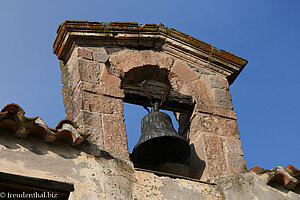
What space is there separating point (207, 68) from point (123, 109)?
52.3 inches

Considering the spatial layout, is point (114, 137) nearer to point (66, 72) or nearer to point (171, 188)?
point (171, 188)

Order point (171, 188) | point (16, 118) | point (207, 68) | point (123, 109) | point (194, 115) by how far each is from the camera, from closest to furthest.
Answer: point (16, 118) → point (171, 188) → point (123, 109) → point (194, 115) → point (207, 68)

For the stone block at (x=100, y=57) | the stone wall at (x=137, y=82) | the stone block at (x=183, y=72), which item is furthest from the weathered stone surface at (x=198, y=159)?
the stone block at (x=100, y=57)

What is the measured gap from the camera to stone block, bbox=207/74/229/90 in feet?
23.1

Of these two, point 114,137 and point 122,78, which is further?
point 122,78

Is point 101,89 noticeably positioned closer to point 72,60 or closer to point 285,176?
point 72,60

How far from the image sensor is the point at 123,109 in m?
6.24

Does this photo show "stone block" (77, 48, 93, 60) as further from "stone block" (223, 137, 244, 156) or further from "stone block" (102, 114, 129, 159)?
"stone block" (223, 137, 244, 156)

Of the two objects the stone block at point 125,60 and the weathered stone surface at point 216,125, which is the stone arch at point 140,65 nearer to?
the stone block at point 125,60

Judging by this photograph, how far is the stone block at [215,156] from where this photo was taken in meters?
6.14

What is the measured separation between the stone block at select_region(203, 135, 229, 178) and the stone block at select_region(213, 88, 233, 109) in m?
0.51

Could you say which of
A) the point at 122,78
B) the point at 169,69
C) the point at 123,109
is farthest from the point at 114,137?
the point at 169,69

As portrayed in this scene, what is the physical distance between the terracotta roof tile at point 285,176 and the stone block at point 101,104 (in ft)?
4.49

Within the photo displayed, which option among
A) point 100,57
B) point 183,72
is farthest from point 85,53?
point 183,72
